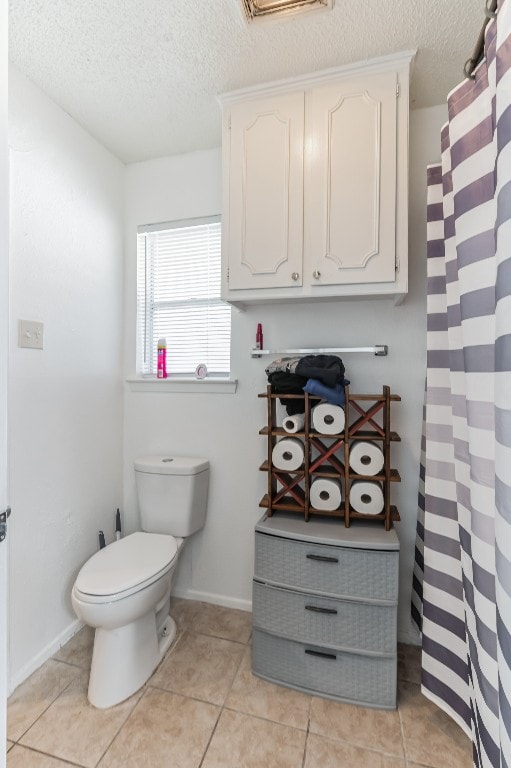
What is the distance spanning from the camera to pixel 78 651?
5.08 ft

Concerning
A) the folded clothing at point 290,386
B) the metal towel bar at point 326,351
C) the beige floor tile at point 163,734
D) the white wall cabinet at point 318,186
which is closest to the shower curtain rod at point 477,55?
the white wall cabinet at point 318,186

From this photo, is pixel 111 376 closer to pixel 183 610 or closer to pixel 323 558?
pixel 183 610

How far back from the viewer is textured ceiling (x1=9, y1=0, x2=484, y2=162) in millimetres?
1164

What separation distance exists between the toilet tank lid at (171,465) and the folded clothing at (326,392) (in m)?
0.71

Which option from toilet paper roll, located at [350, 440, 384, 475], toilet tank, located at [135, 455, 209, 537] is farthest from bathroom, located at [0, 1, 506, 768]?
toilet paper roll, located at [350, 440, 384, 475]

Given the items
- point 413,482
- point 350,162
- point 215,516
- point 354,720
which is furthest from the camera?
point 215,516

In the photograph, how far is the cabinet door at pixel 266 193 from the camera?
1426 millimetres

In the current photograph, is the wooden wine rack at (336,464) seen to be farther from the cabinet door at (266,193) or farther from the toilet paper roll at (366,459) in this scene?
the cabinet door at (266,193)

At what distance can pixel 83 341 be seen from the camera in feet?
5.65

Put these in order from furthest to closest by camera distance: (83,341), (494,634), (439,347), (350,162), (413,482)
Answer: (83,341), (413,482), (350,162), (439,347), (494,634)

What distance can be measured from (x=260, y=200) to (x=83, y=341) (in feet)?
3.44

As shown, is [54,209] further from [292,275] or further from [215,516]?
[215,516]

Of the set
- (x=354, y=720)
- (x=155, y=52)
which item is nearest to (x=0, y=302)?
(x=155, y=52)

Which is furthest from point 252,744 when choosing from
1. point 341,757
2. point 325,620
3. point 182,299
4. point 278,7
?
point 278,7
